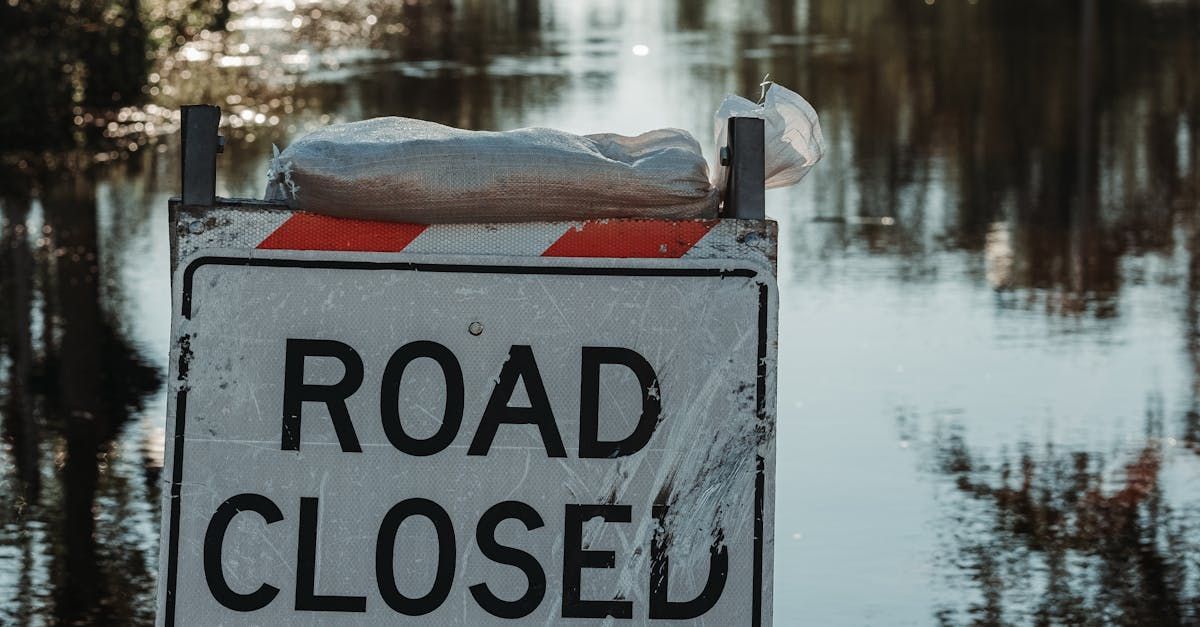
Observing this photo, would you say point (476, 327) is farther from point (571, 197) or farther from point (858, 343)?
point (858, 343)

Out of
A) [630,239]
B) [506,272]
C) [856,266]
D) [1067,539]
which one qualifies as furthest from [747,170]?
[856,266]

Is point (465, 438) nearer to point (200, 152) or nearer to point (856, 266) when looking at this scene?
point (200, 152)

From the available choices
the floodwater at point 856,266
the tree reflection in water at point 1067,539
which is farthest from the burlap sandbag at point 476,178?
the tree reflection in water at point 1067,539

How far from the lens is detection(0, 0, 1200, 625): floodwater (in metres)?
6.17

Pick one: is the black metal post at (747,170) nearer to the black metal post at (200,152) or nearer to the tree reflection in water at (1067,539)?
the black metal post at (200,152)

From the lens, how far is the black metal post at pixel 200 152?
311 cm

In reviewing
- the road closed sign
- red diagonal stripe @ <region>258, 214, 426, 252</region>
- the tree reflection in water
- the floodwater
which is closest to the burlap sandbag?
red diagonal stripe @ <region>258, 214, 426, 252</region>

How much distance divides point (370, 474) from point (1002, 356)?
19.8 feet

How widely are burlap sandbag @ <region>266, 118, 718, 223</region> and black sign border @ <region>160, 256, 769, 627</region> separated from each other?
0.12 meters

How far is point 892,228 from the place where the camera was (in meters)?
11.7

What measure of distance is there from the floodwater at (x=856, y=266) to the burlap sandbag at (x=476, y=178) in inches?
98.6

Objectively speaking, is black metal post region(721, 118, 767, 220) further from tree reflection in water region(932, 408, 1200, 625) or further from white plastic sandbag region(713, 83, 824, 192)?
tree reflection in water region(932, 408, 1200, 625)

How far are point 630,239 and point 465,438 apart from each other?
0.40 m

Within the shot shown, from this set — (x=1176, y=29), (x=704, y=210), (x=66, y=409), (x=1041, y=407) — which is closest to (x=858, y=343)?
(x=1041, y=407)
